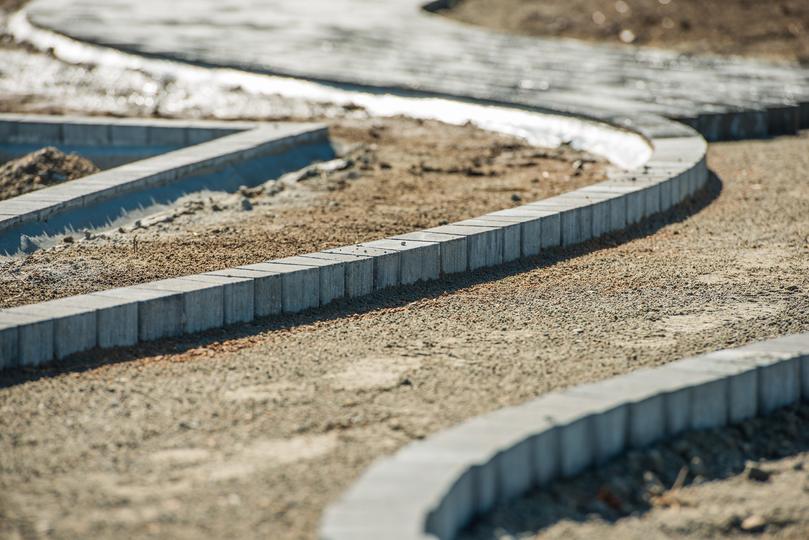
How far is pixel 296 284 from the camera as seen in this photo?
5.02m

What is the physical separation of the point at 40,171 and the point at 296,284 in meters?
3.26

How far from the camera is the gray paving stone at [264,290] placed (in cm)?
491

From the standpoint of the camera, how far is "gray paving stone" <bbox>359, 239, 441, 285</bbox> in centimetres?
539

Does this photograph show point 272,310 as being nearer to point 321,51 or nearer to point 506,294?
point 506,294

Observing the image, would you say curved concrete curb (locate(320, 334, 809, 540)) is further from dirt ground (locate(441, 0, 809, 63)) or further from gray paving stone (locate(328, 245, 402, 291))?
dirt ground (locate(441, 0, 809, 63))

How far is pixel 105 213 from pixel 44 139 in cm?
248

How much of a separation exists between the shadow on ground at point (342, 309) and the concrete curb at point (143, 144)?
1998mm

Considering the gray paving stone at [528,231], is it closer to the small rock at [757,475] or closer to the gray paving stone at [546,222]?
the gray paving stone at [546,222]

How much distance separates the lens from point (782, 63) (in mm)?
13047

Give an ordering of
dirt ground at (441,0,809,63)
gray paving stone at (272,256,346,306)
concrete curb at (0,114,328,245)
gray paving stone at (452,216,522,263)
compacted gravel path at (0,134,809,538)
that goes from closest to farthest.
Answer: compacted gravel path at (0,134,809,538)
gray paving stone at (272,256,346,306)
gray paving stone at (452,216,522,263)
concrete curb at (0,114,328,245)
dirt ground at (441,0,809,63)

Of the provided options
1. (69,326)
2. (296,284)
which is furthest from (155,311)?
(296,284)

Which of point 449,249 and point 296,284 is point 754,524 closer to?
point 296,284

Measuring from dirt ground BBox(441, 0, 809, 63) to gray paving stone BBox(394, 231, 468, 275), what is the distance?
29.1 feet

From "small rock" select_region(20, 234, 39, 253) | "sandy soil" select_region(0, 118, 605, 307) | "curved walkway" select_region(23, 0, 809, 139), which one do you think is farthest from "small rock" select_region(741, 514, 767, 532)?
"curved walkway" select_region(23, 0, 809, 139)
